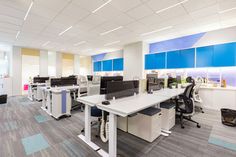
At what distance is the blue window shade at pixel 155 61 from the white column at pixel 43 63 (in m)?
6.85

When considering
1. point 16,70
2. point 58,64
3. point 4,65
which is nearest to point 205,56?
point 58,64

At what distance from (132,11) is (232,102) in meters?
4.36

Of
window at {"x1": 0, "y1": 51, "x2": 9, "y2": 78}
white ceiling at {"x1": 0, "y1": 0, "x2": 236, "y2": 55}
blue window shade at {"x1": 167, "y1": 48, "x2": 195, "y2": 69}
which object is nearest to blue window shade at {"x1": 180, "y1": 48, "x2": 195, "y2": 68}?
blue window shade at {"x1": 167, "y1": 48, "x2": 195, "y2": 69}

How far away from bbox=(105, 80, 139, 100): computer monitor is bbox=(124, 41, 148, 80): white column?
3138 millimetres

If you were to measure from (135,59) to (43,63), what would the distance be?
6.34 m

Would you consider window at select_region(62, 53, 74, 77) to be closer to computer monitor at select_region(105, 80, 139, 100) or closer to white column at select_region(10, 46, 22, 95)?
white column at select_region(10, 46, 22, 95)

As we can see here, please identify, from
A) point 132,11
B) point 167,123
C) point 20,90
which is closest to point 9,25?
point 132,11

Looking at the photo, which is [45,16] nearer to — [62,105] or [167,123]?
[62,105]

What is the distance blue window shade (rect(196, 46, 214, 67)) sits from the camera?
4285mm

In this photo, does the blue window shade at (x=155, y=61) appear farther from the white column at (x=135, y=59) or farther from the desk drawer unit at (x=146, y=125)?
the desk drawer unit at (x=146, y=125)

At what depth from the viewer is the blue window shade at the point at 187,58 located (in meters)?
4.67

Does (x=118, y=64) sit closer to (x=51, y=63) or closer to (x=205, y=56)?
(x=205, y=56)

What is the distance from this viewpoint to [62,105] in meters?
3.24

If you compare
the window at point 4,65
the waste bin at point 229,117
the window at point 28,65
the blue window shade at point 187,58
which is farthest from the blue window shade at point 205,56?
the window at point 4,65
